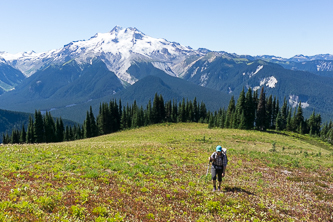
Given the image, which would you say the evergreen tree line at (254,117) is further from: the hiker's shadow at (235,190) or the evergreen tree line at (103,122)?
the hiker's shadow at (235,190)

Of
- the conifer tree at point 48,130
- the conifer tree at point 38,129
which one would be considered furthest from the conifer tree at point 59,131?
the conifer tree at point 38,129

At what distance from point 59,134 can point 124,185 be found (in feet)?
344

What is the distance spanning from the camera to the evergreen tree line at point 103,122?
92125 millimetres

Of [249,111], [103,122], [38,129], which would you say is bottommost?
[38,129]

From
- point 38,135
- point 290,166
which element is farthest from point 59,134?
point 290,166

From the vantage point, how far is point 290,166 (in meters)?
23.4

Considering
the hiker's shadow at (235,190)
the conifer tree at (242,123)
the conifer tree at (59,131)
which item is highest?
the hiker's shadow at (235,190)

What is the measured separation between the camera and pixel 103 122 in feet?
355

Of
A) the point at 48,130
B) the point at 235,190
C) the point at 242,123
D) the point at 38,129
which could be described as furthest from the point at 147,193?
the point at 48,130

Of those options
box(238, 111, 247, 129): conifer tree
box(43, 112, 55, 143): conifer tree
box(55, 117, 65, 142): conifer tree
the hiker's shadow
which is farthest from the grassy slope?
box(55, 117, 65, 142): conifer tree

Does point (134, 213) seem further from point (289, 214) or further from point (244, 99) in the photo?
point (244, 99)

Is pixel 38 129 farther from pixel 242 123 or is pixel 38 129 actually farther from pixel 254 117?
pixel 254 117

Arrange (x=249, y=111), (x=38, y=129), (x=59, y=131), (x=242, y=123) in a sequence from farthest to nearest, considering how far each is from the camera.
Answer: (x=59, y=131), (x=38, y=129), (x=249, y=111), (x=242, y=123)

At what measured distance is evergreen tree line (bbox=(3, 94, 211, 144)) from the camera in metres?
92.1
